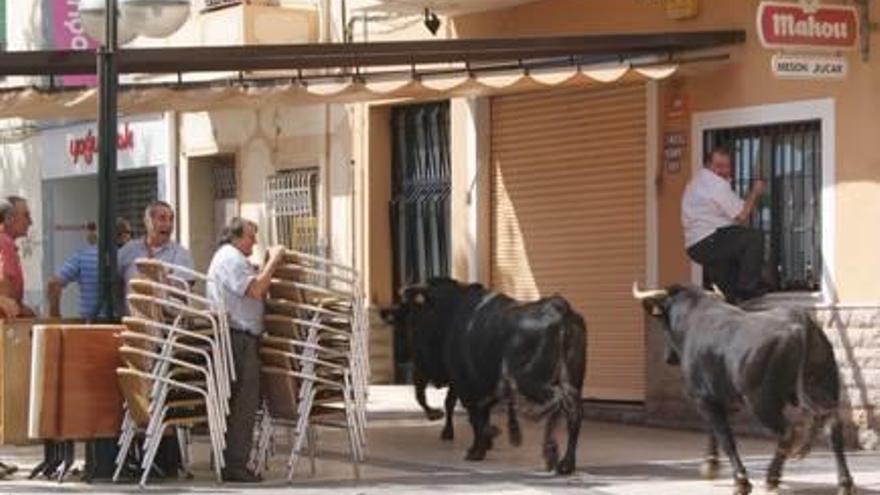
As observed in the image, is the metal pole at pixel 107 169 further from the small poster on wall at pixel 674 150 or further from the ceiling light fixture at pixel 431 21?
the ceiling light fixture at pixel 431 21

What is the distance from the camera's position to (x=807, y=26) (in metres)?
13.9

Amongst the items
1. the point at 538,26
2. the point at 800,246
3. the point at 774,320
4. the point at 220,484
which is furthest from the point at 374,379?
the point at 774,320

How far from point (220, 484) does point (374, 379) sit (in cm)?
837

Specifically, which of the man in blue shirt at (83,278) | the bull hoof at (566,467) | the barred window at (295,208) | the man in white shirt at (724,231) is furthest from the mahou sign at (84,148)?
the bull hoof at (566,467)

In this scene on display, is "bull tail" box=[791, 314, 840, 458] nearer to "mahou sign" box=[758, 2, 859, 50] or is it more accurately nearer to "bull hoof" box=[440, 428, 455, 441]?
"mahou sign" box=[758, 2, 859, 50]

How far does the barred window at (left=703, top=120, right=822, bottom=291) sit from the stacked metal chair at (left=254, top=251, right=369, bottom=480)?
4440 millimetres

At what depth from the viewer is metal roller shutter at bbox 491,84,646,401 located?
16953mm

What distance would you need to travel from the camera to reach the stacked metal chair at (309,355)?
12148mm

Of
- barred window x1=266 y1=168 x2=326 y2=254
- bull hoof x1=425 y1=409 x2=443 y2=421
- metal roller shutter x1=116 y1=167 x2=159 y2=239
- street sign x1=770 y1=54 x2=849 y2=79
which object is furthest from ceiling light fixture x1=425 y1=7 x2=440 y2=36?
metal roller shutter x1=116 y1=167 x2=159 y2=239

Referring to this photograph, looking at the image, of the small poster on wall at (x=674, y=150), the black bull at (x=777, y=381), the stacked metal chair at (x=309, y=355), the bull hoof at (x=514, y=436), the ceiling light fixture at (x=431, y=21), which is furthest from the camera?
the ceiling light fixture at (x=431, y=21)

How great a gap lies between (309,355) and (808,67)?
14.9ft

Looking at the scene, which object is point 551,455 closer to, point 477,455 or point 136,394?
point 477,455

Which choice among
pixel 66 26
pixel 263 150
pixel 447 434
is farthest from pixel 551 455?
pixel 66 26

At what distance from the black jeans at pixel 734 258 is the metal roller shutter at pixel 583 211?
1457 mm
